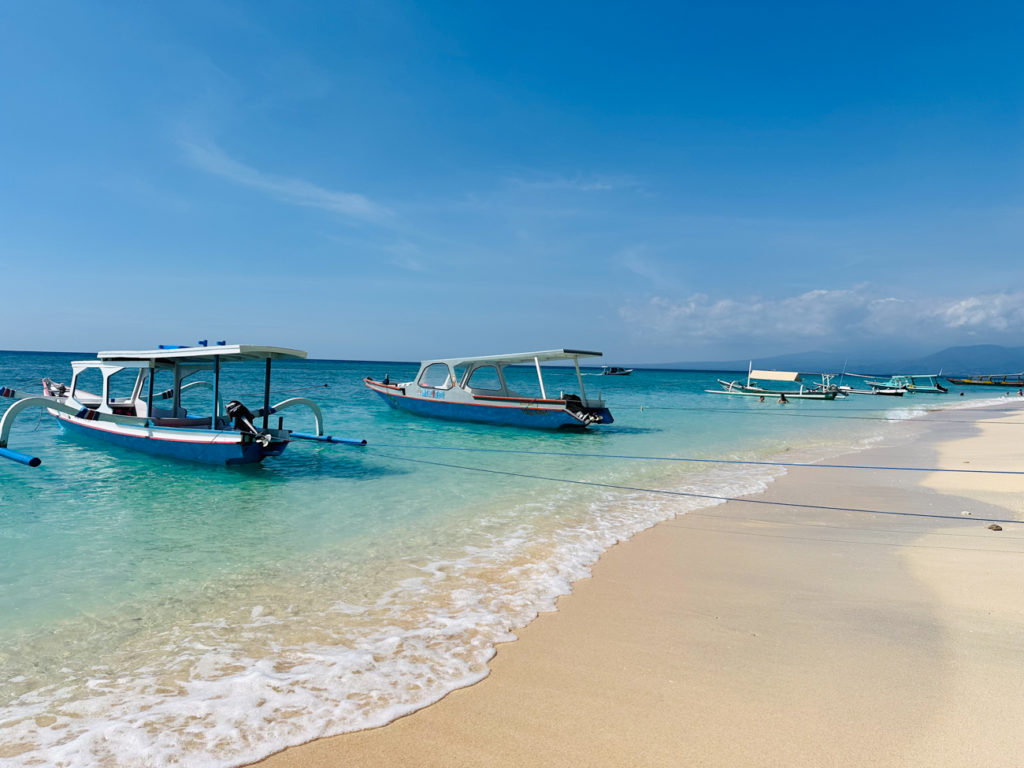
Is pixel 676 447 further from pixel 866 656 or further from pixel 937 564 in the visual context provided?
pixel 866 656

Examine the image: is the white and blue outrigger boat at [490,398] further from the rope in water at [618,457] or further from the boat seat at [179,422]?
the boat seat at [179,422]

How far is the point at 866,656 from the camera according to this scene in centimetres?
412

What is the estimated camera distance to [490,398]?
20.9 metres

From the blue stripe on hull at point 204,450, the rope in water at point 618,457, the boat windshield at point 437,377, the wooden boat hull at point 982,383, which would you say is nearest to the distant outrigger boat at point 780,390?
the boat windshield at point 437,377

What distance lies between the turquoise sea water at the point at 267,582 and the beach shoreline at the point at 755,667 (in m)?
0.40

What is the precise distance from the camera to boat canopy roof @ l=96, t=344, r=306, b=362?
37.0 feet

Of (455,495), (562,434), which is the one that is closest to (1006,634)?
(455,495)

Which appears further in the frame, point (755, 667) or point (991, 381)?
point (991, 381)

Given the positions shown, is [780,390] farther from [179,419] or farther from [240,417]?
[179,419]

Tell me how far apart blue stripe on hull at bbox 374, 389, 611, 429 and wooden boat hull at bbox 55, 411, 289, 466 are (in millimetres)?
9121

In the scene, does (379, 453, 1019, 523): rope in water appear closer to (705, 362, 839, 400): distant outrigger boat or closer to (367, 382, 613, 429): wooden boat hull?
(367, 382, 613, 429): wooden boat hull

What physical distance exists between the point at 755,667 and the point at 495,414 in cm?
1687

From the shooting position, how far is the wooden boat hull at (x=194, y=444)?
460 inches

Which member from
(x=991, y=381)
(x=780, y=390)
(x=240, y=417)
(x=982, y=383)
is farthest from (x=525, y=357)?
(x=991, y=381)
